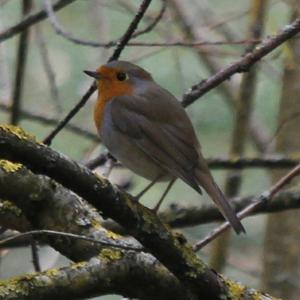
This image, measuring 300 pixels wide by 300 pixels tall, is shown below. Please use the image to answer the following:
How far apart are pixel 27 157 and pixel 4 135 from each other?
86 mm

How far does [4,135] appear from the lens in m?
2.25

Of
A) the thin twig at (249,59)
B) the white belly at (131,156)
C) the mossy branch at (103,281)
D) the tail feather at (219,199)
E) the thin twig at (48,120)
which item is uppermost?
the thin twig at (48,120)

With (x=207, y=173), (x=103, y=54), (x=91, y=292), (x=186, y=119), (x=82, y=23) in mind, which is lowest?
(x=91, y=292)

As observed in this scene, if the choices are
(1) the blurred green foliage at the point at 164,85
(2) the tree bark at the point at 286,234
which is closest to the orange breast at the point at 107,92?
(2) the tree bark at the point at 286,234

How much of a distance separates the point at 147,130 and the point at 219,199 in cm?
61

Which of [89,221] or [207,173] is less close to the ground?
[207,173]

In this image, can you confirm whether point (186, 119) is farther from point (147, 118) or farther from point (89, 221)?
point (89, 221)

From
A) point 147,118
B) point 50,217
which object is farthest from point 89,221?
point 147,118

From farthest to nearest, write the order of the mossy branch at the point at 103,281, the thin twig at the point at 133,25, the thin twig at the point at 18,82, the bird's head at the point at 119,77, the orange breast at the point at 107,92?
the thin twig at the point at 18,82, the bird's head at the point at 119,77, the orange breast at the point at 107,92, the thin twig at the point at 133,25, the mossy branch at the point at 103,281

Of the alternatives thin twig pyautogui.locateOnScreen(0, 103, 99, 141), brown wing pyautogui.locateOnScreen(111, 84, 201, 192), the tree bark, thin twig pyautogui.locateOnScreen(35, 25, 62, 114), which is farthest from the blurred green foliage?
brown wing pyautogui.locateOnScreen(111, 84, 201, 192)

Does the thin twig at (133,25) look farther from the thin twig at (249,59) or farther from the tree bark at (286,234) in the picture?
the tree bark at (286,234)

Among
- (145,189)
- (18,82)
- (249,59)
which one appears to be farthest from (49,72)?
(249,59)

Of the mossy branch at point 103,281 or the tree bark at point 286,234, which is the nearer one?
the mossy branch at point 103,281

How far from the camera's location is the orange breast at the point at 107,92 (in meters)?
4.43
